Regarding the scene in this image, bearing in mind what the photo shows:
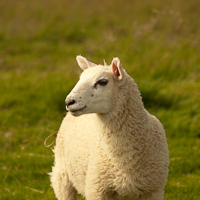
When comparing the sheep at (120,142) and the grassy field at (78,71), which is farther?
the grassy field at (78,71)

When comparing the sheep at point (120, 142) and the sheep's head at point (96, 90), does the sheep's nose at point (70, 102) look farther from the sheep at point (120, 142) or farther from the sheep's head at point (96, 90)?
the sheep at point (120, 142)

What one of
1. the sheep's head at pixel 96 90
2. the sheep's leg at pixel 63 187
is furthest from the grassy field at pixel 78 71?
the sheep's head at pixel 96 90

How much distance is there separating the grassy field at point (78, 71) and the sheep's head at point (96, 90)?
5.15 feet

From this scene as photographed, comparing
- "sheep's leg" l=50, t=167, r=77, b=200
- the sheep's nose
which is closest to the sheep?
the sheep's nose

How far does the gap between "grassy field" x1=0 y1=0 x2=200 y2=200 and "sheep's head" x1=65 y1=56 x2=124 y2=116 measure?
157cm

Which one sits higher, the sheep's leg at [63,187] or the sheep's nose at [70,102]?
the sheep's nose at [70,102]

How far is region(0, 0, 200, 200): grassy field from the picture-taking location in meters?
4.92

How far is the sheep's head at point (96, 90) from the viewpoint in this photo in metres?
2.95

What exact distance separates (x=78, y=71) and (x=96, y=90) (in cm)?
188

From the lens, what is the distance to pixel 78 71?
4906 millimetres

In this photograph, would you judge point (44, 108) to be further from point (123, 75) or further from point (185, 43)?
point (123, 75)

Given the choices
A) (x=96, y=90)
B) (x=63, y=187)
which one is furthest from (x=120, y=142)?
(x=63, y=187)

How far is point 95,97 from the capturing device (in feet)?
9.97

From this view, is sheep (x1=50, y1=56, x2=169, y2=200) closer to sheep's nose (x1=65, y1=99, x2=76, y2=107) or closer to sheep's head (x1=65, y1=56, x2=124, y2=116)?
sheep's head (x1=65, y1=56, x2=124, y2=116)
